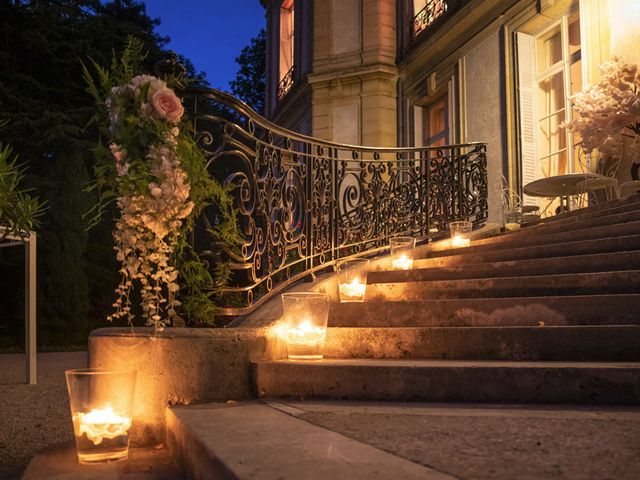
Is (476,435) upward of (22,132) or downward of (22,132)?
downward

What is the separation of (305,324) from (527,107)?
6.96 meters

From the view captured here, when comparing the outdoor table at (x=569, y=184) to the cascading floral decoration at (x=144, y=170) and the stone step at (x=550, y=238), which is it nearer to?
the stone step at (x=550, y=238)

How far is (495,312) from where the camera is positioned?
324 centimetres

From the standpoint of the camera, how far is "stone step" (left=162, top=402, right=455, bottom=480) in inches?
59.3

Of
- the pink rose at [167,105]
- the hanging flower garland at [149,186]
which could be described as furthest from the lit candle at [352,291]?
the pink rose at [167,105]

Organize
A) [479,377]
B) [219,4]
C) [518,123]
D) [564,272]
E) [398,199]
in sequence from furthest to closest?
[219,4], [518,123], [398,199], [564,272], [479,377]

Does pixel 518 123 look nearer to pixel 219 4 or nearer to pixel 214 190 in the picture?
pixel 214 190

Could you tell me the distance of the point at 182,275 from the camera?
304 centimetres

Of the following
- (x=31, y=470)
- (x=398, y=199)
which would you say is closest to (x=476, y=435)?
(x=31, y=470)

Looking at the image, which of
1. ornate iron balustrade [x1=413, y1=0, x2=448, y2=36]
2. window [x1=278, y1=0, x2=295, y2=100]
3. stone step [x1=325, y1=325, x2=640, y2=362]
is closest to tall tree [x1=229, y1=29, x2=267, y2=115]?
window [x1=278, y1=0, x2=295, y2=100]

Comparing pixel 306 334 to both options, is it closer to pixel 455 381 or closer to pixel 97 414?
pixel 455 381

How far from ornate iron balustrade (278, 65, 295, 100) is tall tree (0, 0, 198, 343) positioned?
324 centimetres

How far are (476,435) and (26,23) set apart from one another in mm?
13517

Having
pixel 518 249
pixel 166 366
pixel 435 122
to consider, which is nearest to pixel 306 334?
pixel 166 366
